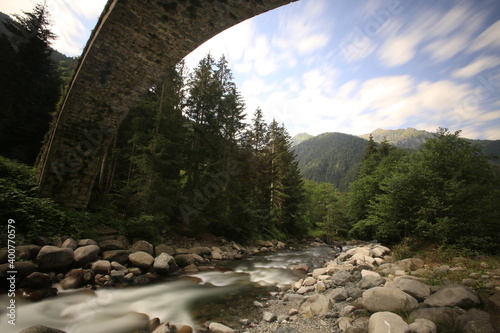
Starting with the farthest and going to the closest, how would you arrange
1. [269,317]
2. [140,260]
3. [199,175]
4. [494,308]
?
[199,175] < [140,260] < [269,317] < [494,308]

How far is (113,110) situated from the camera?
7434mm

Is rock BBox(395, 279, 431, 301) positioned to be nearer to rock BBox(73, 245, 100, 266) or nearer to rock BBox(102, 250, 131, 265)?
rock BBox(102, 250, 131, 265)

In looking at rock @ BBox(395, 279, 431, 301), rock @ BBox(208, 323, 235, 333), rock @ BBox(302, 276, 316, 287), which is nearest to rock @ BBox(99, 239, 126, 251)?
rock @ BBox(208, 323, 235, 333)

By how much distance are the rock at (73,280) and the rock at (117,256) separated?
101cm

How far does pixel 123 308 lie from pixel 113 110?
6191mm

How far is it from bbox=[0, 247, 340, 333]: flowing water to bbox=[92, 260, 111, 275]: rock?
64 centimetres

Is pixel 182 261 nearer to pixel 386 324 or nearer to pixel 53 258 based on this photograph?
pixel 53 258

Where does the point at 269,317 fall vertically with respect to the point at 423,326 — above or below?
below

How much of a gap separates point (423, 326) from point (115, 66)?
30.1 ft

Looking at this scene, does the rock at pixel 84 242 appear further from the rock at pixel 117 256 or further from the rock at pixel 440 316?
the rock at pixel 440 316

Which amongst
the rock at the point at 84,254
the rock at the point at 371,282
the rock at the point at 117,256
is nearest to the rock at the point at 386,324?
the rock at the point at 371,282

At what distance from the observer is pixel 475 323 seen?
2.96 meters

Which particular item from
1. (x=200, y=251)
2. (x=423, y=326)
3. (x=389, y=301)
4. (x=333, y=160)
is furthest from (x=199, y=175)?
(x=333, y=160)

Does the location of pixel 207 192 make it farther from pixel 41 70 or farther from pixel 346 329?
pixel 41 70
